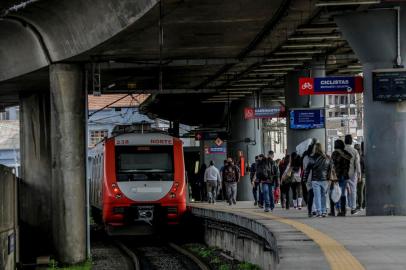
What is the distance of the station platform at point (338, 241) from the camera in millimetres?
11445

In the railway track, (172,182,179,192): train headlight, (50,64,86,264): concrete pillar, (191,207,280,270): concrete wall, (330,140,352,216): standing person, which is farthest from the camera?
(172,182,179,192): train headlight

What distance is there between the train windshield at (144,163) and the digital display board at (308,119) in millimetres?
3952

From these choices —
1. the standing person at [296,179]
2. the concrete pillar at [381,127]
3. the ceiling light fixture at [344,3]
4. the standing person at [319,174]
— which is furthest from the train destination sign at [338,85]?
the standing person at [296,179]

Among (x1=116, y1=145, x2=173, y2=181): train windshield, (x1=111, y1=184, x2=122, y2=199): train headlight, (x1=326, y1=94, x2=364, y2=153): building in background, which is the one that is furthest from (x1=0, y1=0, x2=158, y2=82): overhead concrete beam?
(x1=326, y1=94, x2=364, y2=153): building in background

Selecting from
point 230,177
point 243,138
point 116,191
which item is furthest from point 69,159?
point 243,138

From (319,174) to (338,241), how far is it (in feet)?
22.6

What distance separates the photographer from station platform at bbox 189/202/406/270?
451 inches

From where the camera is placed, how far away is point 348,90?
2188 centimetres

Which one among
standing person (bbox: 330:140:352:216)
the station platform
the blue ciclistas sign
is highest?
the blue ciclistas sign

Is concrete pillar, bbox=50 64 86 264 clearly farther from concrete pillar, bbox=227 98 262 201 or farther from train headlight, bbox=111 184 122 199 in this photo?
concrete pillar, bbox=227 98 262 201

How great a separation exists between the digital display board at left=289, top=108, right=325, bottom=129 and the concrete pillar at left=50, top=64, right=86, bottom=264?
7.12 m

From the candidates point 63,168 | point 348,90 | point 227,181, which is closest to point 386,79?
point 348,90

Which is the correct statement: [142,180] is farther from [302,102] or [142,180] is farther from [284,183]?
[302,102]

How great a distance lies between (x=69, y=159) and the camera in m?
26.5
